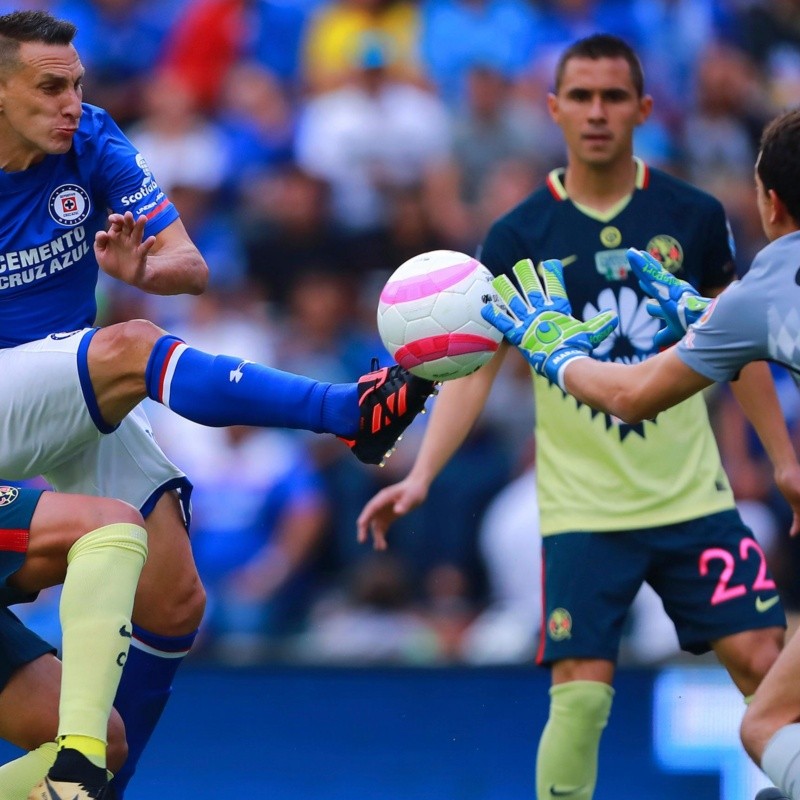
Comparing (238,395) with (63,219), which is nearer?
(238,395)

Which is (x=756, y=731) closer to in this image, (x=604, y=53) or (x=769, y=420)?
(x=769, y=420)

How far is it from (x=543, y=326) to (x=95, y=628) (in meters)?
1.48

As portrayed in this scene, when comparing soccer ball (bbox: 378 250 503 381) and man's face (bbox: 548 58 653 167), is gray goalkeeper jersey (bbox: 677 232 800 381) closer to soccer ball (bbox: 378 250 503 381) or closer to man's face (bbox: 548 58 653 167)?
soccer ball (bbox: 378 250 503 381)

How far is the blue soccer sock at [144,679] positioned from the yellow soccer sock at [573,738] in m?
1.25

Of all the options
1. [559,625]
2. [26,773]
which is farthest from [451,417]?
[26,773]

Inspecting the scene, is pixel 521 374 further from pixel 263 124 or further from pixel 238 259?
pixel 263 124

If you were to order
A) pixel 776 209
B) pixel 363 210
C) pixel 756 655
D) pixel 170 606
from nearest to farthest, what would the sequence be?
pixel 776 209 → pixel 170 606 → pixel 756 655 → pixel 363 210

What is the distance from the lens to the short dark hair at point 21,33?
462 cm

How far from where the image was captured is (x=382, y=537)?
219 inches

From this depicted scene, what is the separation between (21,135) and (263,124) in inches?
223

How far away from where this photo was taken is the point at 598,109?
5.46 metres

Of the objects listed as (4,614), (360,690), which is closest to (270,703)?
(360,690)

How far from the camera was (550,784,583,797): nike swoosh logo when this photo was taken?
520 centimetres

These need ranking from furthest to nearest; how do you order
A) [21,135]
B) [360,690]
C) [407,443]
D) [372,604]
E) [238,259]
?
[238,259] → [407,443] → [372,604] → [360,690] → [21,135]
